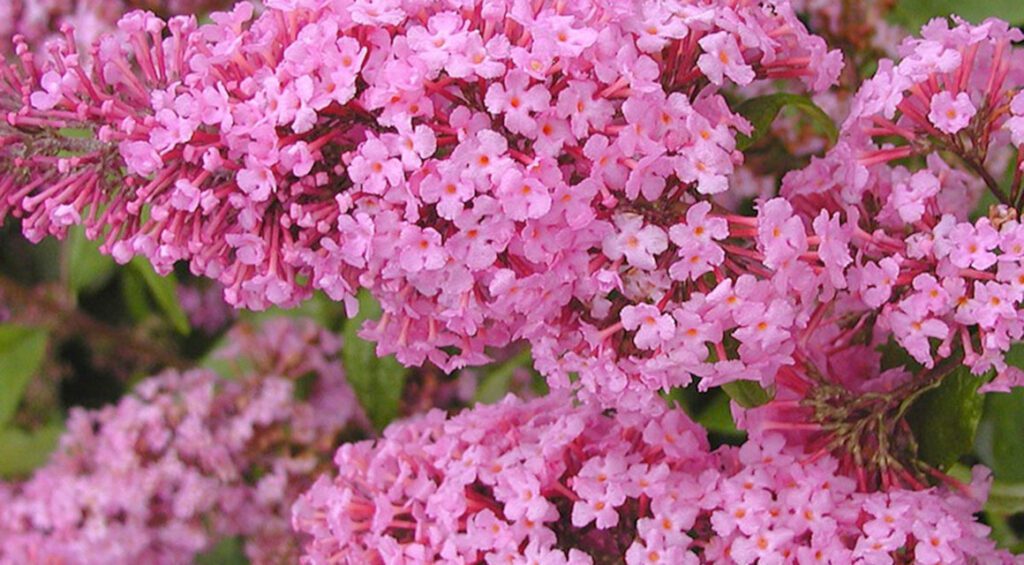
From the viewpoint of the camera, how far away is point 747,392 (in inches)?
37.4

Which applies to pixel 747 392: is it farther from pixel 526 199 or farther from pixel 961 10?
pixel 961 10

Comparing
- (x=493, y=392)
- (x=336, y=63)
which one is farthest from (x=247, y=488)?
(x=336, y=63)

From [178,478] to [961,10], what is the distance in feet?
3.40

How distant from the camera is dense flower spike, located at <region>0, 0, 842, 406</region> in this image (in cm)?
80

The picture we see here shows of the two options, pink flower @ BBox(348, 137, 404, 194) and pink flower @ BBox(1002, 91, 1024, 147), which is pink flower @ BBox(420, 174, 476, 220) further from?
pink flower @ BBox(1002, 91, 1024, 147)

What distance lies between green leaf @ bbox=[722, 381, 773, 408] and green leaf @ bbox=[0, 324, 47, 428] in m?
1.11

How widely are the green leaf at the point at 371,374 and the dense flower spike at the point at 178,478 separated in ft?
0.31

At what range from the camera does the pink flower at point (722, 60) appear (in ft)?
2.69

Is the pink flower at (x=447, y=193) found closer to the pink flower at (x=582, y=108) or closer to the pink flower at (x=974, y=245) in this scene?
the pink flower at (x=582, y=108)

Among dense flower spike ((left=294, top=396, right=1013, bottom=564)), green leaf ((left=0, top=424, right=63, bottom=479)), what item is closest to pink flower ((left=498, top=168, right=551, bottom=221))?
dense flower spike ((left=294, top=396, right=1013, bottom=564))

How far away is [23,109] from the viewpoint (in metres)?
0.85

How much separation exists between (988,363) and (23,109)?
695 mm

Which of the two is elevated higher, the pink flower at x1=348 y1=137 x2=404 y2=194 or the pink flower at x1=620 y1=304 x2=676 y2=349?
the pink flower at x1=348 y1=137 x2=404 y2=194

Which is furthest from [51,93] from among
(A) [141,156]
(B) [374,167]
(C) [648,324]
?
(C) [648,324]
